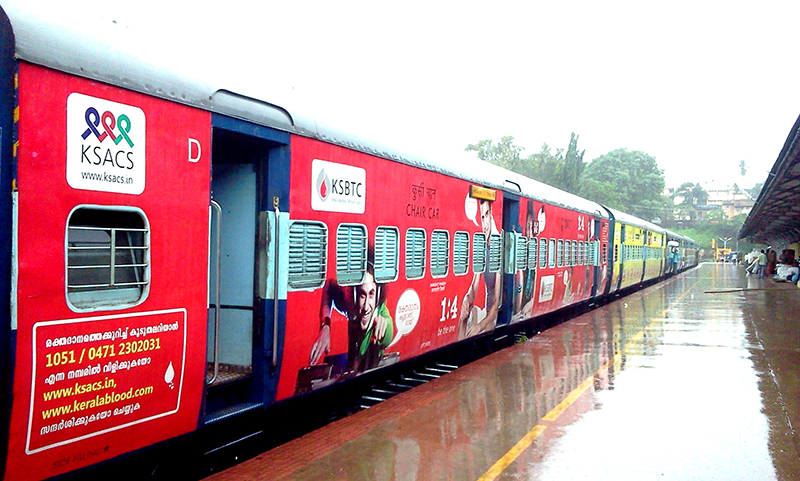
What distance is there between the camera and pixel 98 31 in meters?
4.08

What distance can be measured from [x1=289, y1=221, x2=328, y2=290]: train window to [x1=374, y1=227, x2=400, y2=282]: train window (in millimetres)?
1054

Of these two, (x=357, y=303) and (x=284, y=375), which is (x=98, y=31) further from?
(x=357, y=303)

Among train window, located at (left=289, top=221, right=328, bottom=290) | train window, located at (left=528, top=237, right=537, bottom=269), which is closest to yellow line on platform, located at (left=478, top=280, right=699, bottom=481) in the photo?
train window, located at (left=289, top=221, right=328, bottom=290)

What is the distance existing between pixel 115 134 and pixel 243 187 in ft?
5.70

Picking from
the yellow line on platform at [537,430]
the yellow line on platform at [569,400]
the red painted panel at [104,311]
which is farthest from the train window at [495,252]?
the red painted panel at [104,311]

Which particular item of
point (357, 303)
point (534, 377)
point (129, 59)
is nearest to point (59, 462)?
point (129, 59)

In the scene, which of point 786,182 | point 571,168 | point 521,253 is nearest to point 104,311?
point 521,253

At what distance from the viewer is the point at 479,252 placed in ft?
33.4

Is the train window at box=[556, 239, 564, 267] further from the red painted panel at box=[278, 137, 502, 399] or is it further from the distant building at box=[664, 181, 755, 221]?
the distant building at box=[664, 181, 755, 221]

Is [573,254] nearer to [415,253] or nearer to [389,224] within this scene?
[415,253]

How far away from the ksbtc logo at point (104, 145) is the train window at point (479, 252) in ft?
21.0

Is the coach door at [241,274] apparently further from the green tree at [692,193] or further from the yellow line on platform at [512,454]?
the green tree at [692,193]

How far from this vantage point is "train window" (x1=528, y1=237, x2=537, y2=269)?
1277 centimetres

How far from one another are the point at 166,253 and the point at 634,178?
94.5m
